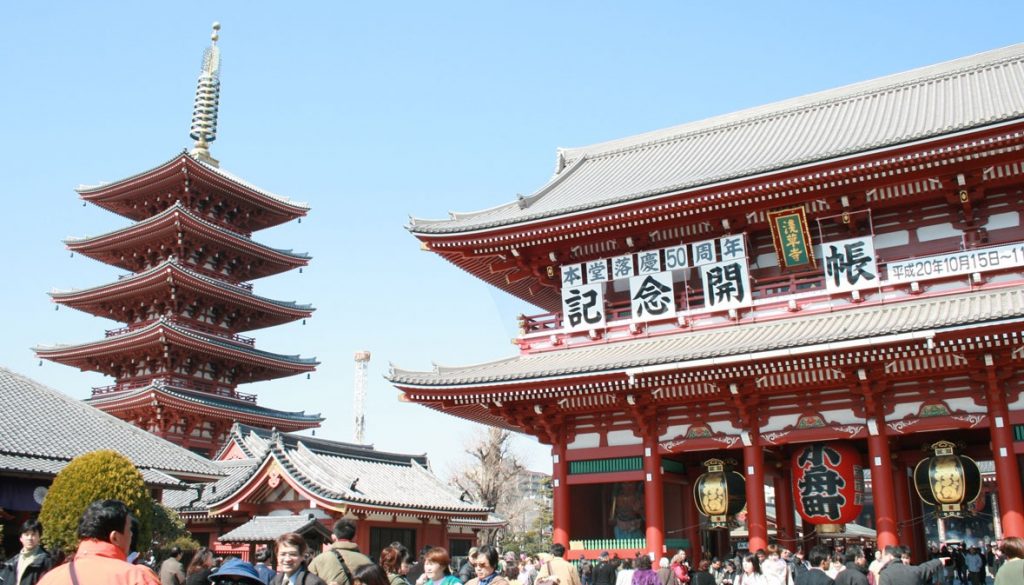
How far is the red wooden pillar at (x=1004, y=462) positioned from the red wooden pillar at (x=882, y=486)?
5.92 feet

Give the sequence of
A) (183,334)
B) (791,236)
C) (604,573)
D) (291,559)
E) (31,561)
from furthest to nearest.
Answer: (183,334), (791,236), (604,573), (31,561), (291,559)

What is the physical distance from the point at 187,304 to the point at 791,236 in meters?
33.5

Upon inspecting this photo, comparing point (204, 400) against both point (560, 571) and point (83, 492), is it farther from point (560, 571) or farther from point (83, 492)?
point (560, 571)

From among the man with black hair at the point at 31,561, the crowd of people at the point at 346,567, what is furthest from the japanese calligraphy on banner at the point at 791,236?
the man with black hair at the point at 31,561

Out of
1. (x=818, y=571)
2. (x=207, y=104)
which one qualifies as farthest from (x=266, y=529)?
(x=207, y=104)

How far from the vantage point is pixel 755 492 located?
17438 mm

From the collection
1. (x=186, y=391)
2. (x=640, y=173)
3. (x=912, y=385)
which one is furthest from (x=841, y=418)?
(x=186, y=391)

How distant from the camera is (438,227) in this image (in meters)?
20.9

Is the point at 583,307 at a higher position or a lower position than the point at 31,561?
higher

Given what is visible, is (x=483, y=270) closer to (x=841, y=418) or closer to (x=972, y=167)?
(x=841, y=418)

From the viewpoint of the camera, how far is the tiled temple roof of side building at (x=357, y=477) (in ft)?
74.6

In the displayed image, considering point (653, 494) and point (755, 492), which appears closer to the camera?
point (755, 492)

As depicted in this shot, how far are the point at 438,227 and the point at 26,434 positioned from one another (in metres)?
10.8

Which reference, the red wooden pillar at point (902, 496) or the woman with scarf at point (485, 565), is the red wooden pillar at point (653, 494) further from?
the woman with scarf at point (485, 565)
